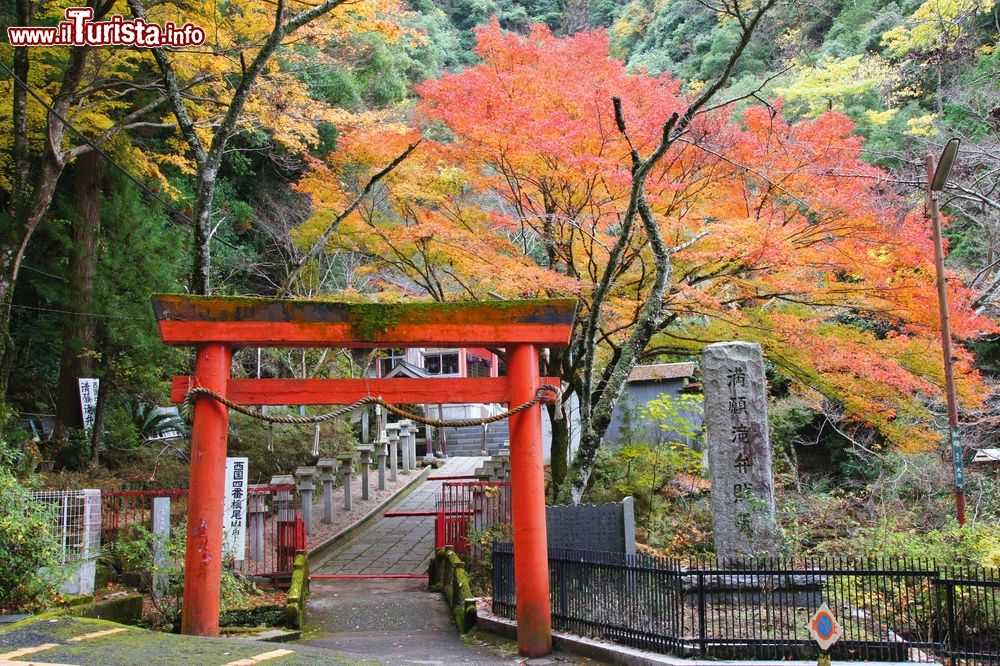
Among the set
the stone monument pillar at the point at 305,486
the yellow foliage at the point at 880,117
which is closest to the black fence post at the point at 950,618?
the stone monument pillar at the point at 305,486

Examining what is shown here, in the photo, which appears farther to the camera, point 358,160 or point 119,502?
point 358,160

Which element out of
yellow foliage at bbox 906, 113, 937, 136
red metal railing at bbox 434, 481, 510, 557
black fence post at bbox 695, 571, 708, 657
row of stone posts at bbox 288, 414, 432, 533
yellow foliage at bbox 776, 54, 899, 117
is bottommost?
black fence post at bbox 695, 571, 708, 657

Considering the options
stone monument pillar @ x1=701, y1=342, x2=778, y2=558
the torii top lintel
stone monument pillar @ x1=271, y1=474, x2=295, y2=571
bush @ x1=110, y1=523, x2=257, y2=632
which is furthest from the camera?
stone monument pillar @ x1=271, y1=474, x2=295, y2=571

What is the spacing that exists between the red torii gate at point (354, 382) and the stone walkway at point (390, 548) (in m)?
7.40

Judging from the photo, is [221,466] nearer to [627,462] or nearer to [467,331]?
[467,331]

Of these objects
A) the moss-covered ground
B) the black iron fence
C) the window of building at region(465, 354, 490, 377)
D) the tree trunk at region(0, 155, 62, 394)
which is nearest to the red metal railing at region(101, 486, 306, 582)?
the tree trunk at region(0, 155, 62, 394)

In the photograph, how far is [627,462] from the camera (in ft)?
56.8

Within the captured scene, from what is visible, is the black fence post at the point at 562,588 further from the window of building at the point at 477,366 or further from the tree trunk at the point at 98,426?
the window of building at the point at 477,366

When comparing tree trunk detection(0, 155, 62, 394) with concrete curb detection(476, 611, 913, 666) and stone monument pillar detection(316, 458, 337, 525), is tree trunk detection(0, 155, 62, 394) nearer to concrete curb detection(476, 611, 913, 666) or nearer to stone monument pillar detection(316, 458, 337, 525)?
stone monument pillar detection(316, 458, 337, 525)

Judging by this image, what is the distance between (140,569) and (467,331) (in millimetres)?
6070

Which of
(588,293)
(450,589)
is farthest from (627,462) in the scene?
(450,589)

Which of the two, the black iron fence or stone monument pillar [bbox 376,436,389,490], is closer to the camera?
the black iron fence

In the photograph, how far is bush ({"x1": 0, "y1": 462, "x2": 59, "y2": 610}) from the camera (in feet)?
26.7

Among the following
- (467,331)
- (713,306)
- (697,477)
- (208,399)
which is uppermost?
(713,306)
